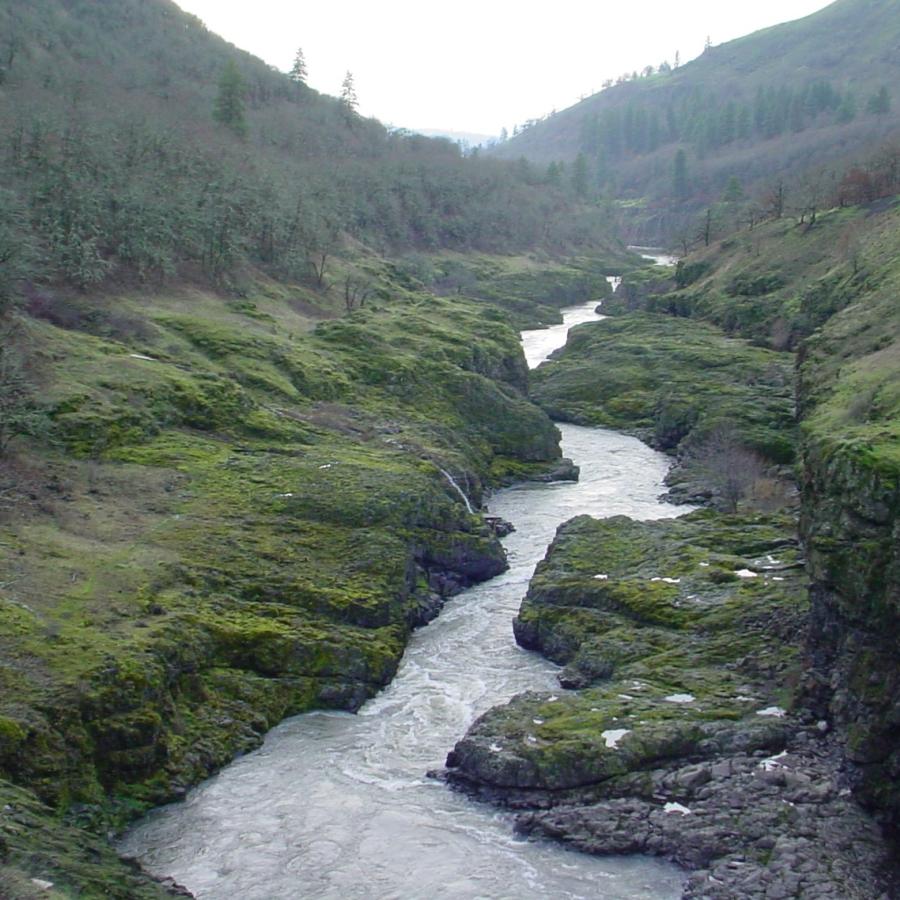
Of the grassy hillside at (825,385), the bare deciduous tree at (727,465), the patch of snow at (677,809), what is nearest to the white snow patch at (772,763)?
the grassy hillside at (825,385)

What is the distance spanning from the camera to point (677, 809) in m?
28.4

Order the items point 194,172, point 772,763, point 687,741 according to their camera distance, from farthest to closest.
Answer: point 194,172 < point 687,741 < point 772,763

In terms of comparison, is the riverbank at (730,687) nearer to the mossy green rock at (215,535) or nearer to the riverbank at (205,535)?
the mossy green rock at (215,535)

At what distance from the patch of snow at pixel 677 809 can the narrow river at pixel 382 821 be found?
5.55 ft

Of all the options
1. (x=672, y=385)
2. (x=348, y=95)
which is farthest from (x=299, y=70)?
(x=672, y=385)

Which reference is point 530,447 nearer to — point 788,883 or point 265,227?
point 265,227

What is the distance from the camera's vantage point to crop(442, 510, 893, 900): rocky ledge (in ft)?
87.5

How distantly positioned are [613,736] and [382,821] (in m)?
7.21

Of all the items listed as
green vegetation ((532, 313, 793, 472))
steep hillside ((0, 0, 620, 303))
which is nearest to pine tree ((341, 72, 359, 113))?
steep hillside ((0, 0, 620, 303))

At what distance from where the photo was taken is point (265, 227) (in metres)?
83.4

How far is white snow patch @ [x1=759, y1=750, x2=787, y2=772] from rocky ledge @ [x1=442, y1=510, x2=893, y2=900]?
0.18 ft

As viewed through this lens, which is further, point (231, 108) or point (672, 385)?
point (231, 108)

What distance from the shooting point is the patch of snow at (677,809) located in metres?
28.2

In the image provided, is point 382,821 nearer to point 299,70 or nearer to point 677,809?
point 677,809
